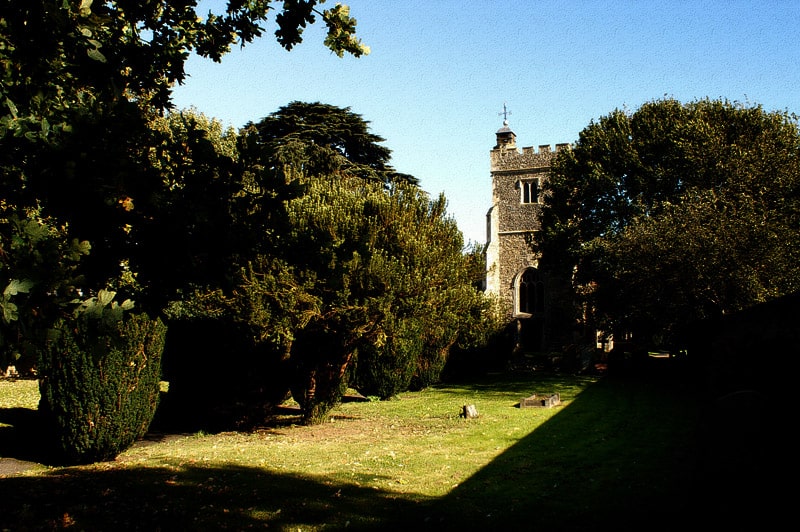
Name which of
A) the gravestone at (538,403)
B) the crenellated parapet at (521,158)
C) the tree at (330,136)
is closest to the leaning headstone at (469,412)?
the gravestone at (538,403)

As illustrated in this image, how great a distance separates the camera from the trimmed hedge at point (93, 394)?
10367 millimetres

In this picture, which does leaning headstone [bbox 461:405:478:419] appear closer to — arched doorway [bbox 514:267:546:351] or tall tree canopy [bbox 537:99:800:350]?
tall tree canopy [bbox 537:99:800:350]

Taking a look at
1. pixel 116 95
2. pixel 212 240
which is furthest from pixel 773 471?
pixel 116 95

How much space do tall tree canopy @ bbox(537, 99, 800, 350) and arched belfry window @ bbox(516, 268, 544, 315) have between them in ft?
38.9

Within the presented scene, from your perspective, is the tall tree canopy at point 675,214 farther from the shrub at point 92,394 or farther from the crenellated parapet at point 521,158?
the shrub at point 92,394

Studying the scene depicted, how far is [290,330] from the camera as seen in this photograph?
12.5 metres

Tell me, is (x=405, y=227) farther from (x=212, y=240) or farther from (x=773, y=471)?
(x=773, y=471)

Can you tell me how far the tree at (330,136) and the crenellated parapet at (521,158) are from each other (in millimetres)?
12284

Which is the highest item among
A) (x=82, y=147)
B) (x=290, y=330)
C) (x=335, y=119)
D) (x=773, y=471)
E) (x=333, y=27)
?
(x=335, y=119)

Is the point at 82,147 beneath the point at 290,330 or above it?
above

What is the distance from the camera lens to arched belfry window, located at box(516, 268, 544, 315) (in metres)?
43.8

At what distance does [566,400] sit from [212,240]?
16918 millimetres

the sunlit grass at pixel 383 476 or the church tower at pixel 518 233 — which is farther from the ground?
→ the church tower at pixel 518 233

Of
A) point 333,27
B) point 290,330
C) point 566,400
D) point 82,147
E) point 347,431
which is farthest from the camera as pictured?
point 566,400
